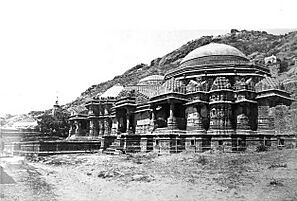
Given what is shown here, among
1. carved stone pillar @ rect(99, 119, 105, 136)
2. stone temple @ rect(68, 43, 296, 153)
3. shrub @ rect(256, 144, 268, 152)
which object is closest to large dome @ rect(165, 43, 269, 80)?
stone temple @ rect(68, 43, 296, 153)

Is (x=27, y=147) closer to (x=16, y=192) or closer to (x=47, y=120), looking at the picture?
(x=47, y=120)

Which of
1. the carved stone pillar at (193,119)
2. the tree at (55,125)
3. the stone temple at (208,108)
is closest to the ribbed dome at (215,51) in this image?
the stone temple at (208,108)

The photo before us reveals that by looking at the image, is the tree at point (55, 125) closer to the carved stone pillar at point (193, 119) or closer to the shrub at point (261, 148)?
the carved stone pillar at point (193, 119)

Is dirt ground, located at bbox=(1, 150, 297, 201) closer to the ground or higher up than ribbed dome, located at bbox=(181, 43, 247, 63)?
closer to the ground

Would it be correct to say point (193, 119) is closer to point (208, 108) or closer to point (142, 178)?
point (208, 108)

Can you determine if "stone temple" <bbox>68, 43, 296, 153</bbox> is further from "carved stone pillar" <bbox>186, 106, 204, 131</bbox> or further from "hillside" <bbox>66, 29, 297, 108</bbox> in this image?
"hillside" <bbox>66, 29, 297, 108</bbox>

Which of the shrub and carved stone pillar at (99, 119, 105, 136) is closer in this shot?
the shrub

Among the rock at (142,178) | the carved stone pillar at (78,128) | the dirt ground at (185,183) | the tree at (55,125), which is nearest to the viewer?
the dirt ground at (185,183)

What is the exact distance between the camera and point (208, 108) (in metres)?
27.4

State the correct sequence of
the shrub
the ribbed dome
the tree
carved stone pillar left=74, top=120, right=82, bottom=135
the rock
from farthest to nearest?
the tree → carved stone pillar left=74, top=120, right=82, bottom=135 → the ribbed dome → the shrub → the rock

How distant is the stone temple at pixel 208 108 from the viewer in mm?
25500

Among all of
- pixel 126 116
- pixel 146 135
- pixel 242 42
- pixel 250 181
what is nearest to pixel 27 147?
pixel 126 116

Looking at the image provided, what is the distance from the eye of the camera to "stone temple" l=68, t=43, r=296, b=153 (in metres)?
25.5

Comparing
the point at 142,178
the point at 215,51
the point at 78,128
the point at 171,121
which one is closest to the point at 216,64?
the point at 215,51
